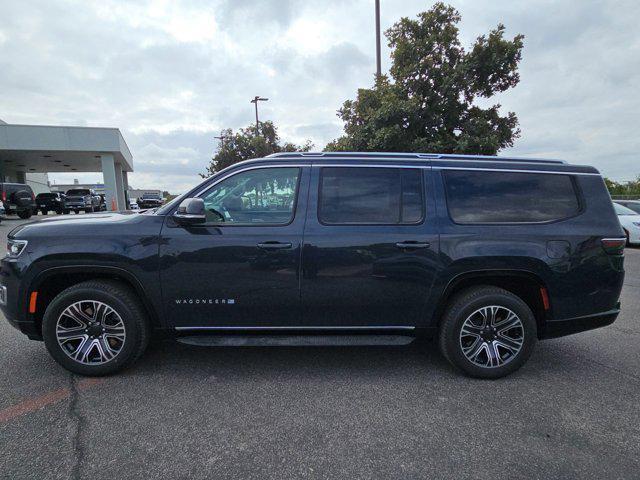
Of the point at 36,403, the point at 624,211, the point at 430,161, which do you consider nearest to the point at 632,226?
the point at 624,211

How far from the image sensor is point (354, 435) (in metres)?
2.54

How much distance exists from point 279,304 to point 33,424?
6.11 ft

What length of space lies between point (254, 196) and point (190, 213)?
0.59m

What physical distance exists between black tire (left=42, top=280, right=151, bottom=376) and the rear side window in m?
2.84

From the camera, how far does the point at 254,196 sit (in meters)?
3.40

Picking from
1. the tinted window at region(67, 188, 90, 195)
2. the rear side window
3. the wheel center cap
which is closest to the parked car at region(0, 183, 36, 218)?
the tinted window at region(67, 188, 90, 195)

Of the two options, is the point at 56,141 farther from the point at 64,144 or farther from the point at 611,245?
the point at 611,245

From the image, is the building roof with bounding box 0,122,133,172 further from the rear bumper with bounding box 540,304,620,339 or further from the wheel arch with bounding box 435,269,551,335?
the rear bumper with bounding box 540,304,620,339

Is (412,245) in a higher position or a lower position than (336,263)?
higher

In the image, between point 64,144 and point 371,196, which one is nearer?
point 371,196

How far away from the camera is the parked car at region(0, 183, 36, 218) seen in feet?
67.4

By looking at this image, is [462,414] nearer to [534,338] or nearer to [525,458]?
[525,458]

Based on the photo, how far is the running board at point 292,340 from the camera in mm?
3217

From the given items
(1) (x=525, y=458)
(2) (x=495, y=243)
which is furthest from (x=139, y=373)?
(2) (x=495, y=243)
